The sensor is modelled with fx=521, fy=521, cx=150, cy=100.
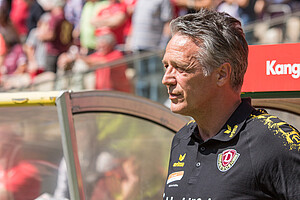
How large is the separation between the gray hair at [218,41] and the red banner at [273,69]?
1.32ft

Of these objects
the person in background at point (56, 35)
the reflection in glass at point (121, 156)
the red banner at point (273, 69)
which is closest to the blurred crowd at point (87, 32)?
the person in background at point (56, 35)

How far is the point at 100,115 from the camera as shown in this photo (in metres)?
3.03

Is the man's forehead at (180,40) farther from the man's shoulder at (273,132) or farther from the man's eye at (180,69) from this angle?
the man's shoulder at (273,132)

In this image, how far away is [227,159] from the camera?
5.86 feet

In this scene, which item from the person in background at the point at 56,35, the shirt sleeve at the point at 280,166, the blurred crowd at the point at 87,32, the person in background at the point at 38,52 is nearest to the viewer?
the shirt sleeve at the point at 280,166

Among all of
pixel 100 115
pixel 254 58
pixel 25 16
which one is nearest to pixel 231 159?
pixel 254 58

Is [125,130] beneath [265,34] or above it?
beneath

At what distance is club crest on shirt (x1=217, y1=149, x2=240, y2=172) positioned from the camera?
5.80 ft

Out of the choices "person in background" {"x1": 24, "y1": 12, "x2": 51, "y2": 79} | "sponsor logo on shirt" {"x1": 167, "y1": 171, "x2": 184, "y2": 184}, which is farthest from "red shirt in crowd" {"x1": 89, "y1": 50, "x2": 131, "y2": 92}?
"sponsor logo on shirt" {"x1": 167, "y1": 171, "x2": 184, "y2": 184}

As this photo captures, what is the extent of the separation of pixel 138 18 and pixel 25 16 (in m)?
3.66

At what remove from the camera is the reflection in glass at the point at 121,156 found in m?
3.05

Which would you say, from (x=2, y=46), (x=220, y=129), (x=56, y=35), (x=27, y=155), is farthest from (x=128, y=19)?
(x=220, y=129)

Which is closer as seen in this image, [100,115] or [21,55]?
[100,115]

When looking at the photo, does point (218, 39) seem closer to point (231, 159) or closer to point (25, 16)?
point (231, 159)
